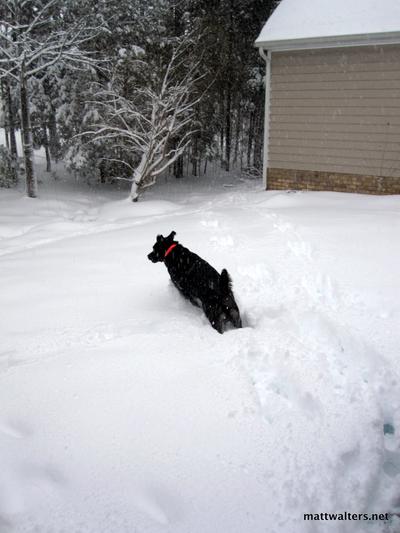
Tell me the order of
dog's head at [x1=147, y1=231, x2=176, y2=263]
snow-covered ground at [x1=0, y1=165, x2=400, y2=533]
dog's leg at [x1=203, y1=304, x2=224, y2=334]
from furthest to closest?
dog's head at [x1=147, y1=231, x2=176, y2=263] → dog's leg at [x1=203, y1=304, x2=224, y2=334] → snow-covered ground at [x1=0, y1=165, x2=400, y2=533]

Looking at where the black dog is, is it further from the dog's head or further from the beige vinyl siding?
the beige vinyl siding

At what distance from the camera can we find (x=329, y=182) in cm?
1047

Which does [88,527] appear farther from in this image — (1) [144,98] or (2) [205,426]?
(1) [144,98]

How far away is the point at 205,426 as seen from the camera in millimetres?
2395

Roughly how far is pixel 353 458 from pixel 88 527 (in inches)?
60.1

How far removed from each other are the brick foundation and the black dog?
290 inches

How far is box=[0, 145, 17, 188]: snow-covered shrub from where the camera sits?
14367mm

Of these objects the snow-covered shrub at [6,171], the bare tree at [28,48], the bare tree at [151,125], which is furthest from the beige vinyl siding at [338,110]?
the snow-covered shrub at [6,171]

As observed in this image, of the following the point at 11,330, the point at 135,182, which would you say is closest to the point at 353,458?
the point at 11,330

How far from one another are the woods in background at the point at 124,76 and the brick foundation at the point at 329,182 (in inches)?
133

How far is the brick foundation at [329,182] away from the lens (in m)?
9.82

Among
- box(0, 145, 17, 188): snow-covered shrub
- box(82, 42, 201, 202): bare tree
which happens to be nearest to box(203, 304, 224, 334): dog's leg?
box(82, 42, 201, 202): bare tree

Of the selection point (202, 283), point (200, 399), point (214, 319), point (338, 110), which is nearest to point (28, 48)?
point (338, 110)

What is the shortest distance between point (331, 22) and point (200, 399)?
1026cm
